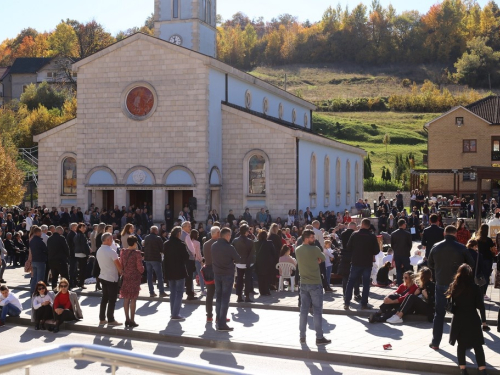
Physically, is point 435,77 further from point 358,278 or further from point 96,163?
point 358,278

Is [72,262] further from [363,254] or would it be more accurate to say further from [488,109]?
[488,109]

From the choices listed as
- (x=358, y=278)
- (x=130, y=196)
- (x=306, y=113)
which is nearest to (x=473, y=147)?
(x=306, y=113)

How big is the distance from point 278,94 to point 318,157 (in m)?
7.60

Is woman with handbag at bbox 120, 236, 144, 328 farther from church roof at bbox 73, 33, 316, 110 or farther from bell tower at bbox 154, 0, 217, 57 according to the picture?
bell tower at bbox 154, 0, 217, 57

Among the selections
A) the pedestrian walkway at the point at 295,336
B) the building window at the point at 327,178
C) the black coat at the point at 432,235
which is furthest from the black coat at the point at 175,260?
the building window at the point at 327,178

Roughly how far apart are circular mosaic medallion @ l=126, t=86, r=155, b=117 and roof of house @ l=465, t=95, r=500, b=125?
1210 inches

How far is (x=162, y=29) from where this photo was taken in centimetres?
4528

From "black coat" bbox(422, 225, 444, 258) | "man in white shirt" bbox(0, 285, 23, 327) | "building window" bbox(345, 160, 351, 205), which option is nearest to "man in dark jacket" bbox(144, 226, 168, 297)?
"man in white shirt" bbox(0, 285, 23, 327)

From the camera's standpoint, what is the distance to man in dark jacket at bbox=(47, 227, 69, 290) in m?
18.1

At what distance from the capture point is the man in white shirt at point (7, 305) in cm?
1526

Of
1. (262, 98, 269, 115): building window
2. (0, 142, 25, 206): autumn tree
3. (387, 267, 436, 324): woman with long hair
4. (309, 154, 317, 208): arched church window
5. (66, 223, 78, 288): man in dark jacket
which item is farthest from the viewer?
(0, 142, 25, 206): autumn tree

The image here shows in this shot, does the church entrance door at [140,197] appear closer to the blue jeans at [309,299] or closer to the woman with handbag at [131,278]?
the woman with handbag at [131,278]

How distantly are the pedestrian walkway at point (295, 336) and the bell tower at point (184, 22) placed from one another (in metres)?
30.2

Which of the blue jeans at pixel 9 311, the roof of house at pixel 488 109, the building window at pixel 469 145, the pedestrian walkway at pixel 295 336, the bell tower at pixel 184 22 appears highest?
the bell tower at pixel 184 22
